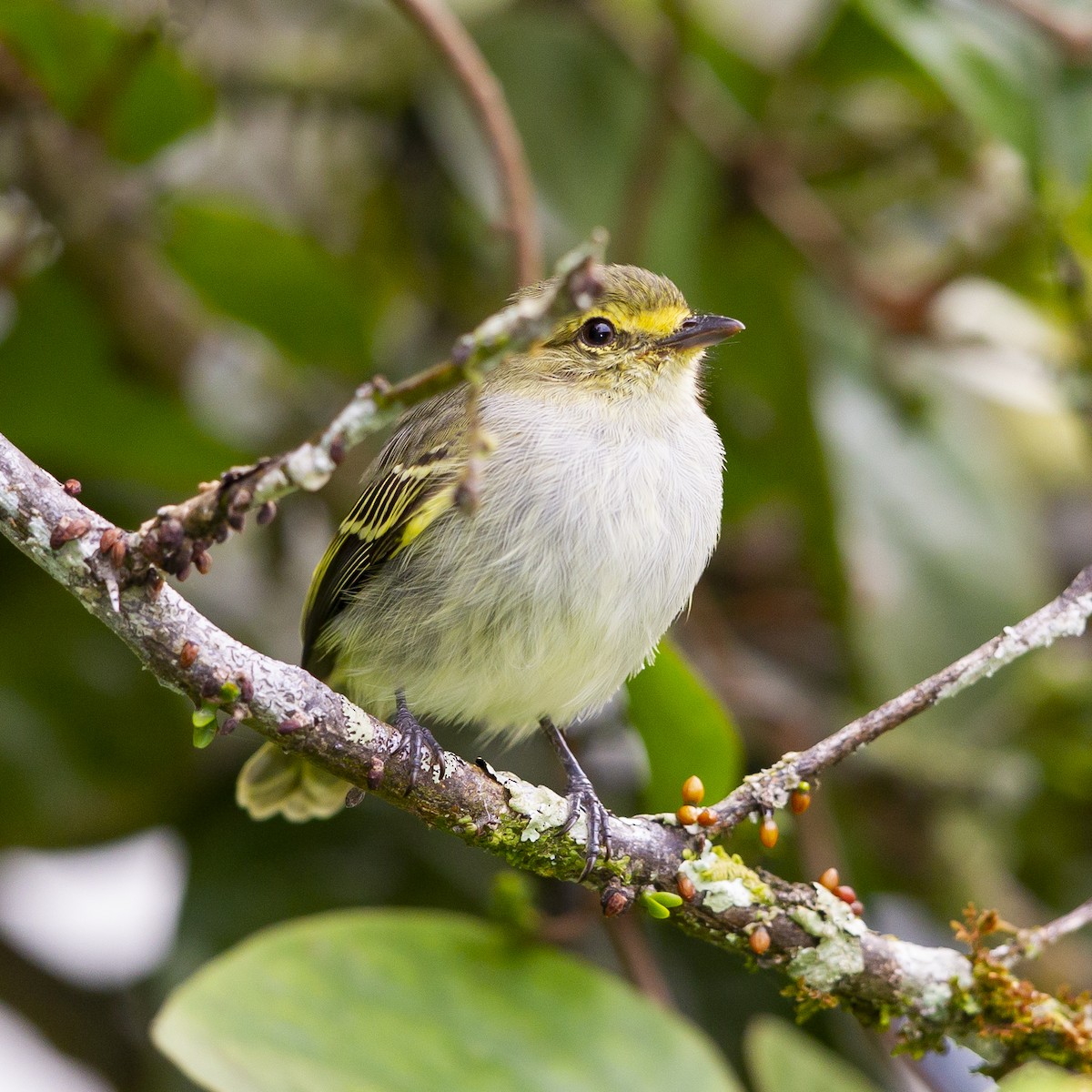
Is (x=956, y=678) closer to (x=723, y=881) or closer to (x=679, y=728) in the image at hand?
(x=723, y=881)

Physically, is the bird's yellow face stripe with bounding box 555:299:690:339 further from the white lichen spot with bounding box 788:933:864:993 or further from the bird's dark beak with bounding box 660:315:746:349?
the white lichen spot with bounding box 788:933:864:993

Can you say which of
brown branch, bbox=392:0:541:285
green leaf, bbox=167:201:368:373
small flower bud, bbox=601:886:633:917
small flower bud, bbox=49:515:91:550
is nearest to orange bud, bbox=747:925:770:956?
small flower bud, bbox=601:886:633:917

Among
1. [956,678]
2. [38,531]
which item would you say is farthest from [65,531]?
[956,678]

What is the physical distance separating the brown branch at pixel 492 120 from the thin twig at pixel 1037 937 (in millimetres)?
1725

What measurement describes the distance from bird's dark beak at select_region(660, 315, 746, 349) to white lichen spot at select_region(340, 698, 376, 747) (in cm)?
121

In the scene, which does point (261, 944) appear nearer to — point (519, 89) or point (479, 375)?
point (479, 375)

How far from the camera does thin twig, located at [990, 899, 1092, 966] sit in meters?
2.03

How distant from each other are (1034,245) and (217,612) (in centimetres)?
257

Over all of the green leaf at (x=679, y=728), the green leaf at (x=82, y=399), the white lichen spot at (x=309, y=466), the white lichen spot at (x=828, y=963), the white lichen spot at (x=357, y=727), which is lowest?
the white lichen spot at (x=309, y=466)

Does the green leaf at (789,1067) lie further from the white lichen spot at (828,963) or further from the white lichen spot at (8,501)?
the white lichen spot at (8,501)

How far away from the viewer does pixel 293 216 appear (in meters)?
4.46

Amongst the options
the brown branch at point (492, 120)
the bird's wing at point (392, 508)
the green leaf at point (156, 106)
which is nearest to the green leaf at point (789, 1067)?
the bird's wing at point (392, 508)

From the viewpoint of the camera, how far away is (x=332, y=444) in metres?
1.46

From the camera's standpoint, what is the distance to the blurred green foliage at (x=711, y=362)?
352cm
